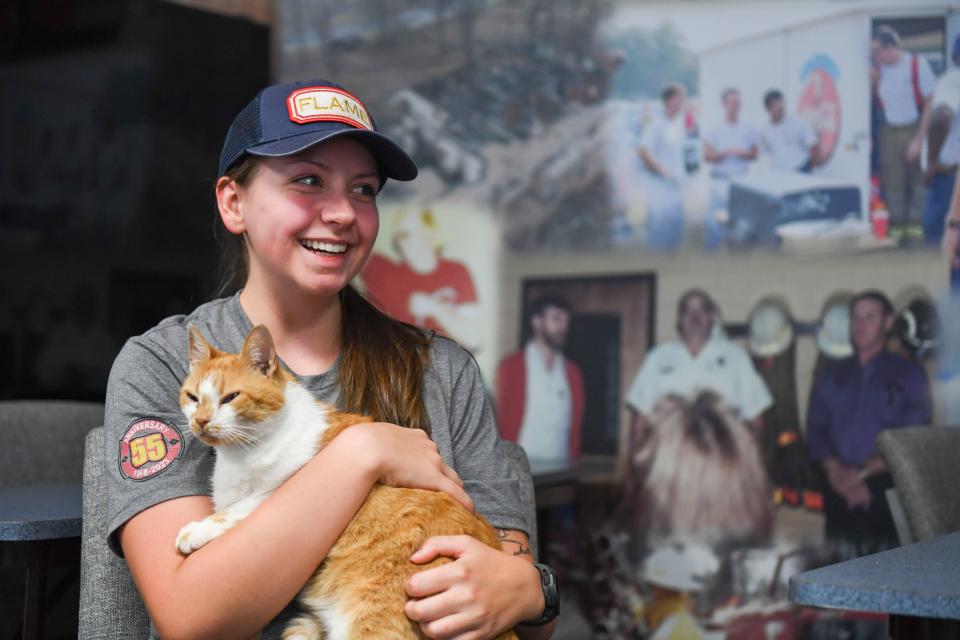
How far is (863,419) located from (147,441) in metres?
2.19

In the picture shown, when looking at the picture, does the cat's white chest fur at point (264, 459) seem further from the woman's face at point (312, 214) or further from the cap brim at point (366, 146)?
the cap brim at point (366, 146)

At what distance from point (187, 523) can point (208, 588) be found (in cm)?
12

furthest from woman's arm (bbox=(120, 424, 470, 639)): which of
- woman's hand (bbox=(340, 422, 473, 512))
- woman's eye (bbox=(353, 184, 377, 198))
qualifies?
woman's eye (bbox=(353, 184, 377, 198))

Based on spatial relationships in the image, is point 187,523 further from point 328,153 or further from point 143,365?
point 328,153

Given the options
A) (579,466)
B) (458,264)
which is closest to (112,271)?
(458,264)

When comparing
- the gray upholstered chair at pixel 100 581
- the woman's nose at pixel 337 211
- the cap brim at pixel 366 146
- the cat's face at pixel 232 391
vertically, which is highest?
the cap brim at pixel 366 146

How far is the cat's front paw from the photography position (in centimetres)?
136

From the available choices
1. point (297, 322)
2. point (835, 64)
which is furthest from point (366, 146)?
point (835, 64)

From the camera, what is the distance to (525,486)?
6.40 feet

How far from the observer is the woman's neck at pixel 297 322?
1.70 meters

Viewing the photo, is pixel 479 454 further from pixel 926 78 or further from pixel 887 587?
pixel 926 78

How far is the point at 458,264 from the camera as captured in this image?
11.7ft

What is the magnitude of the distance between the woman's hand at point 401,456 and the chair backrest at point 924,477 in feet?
3.30

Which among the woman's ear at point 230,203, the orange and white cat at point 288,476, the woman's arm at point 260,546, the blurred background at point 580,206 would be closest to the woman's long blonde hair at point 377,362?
the woman's ear at point 230,203
